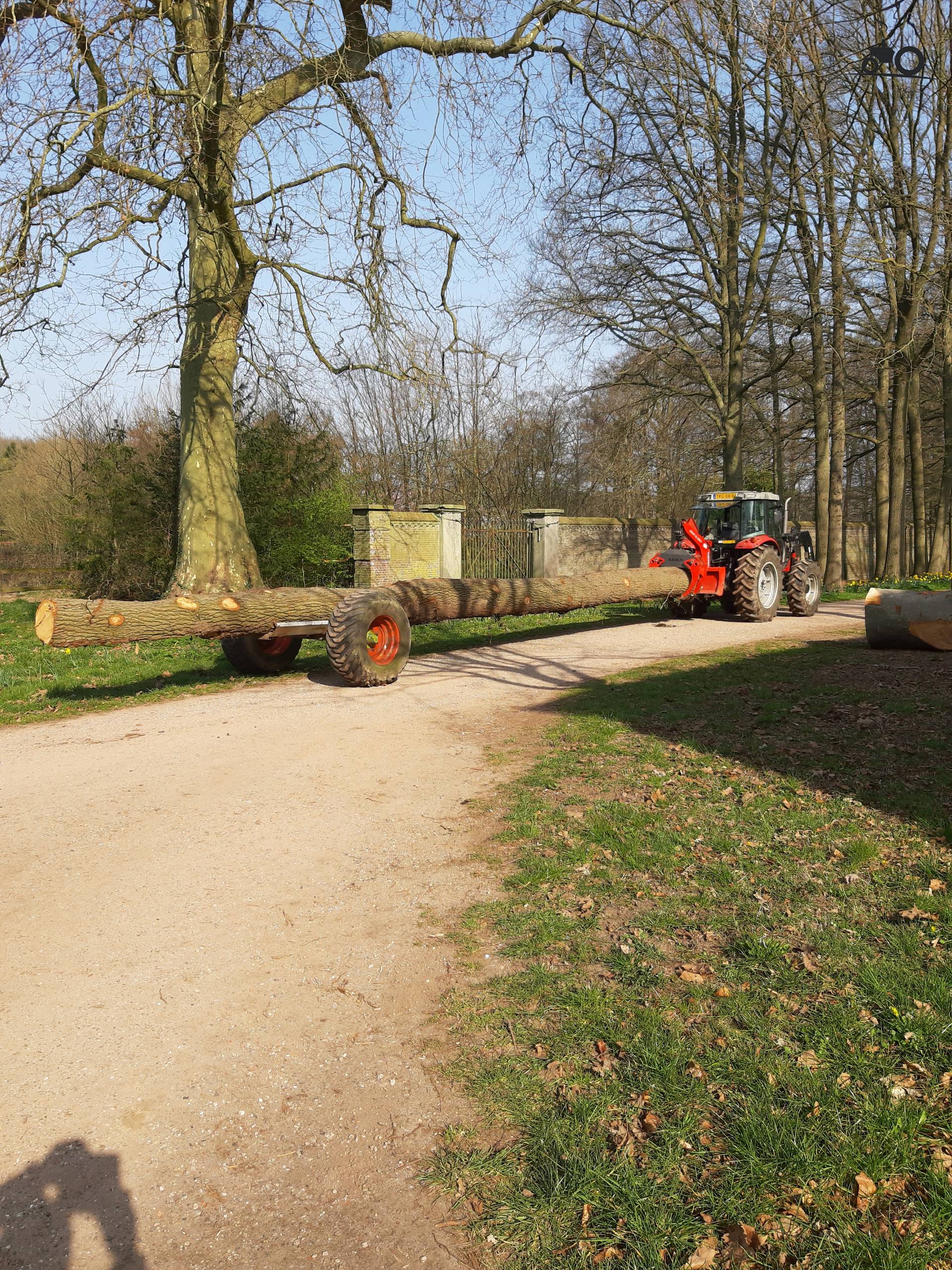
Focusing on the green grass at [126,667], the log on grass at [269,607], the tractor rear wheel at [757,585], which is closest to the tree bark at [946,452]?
the tractor rear wheel at [757,585]

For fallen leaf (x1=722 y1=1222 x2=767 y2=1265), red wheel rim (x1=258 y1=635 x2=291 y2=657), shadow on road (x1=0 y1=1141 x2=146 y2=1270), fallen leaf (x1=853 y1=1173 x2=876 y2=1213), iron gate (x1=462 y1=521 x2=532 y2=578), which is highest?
iron gate (x1=462 y1=521 x2=532 y2=578)

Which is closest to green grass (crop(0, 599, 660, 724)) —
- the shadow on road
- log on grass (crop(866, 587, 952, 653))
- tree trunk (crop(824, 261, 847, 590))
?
log on grass (crop(866, 587, 952, 653))

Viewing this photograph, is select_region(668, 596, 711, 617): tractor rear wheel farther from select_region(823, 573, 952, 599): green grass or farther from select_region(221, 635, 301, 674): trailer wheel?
select_region(221, 635, 301, 674): trailer wheel

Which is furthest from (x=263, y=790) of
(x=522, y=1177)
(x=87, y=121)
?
(x=87, y=121)

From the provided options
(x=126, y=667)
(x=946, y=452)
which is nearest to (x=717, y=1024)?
(x=126, y=667)

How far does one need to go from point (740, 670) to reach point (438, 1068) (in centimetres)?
761

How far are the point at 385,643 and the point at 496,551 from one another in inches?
391

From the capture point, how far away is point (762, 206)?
65.1 ft

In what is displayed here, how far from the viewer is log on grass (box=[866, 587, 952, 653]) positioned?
33.8ft

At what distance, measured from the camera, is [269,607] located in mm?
9719

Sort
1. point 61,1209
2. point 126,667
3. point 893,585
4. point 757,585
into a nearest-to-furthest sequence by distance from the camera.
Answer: point 61,1209
point 126,667
point 757,585
point 893,585

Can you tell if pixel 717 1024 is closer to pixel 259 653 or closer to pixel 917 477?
pixel 259 653

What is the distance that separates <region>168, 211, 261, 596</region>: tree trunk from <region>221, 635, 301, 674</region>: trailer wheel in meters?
2.05

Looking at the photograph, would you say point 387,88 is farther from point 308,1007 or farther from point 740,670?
point 308,1007
